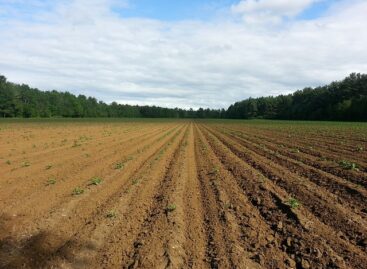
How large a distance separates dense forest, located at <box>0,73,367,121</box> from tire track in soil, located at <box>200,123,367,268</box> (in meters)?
82.7

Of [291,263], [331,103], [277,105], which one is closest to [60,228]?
[291,263]

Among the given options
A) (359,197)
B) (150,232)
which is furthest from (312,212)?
(150,232)

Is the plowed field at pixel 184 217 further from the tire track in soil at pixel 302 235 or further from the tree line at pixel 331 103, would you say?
the tree line at pixel 331 103

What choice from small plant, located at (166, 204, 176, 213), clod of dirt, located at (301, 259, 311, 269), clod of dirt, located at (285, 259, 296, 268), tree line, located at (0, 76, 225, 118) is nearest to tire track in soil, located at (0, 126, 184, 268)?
small plant, located at (166, 204, 176, 213)

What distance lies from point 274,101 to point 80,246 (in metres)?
147

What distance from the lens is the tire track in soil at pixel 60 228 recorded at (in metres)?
5.97

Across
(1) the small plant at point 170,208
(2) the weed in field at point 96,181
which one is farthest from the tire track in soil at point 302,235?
(2) the weed in field at point 96,181

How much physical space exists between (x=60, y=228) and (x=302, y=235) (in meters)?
4.65

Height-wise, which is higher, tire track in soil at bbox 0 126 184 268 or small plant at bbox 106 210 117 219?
small plant at bbox 106 210 117 219

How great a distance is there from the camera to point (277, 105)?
471 ft

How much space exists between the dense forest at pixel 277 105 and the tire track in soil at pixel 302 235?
8268cm

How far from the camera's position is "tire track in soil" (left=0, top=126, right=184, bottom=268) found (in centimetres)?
597

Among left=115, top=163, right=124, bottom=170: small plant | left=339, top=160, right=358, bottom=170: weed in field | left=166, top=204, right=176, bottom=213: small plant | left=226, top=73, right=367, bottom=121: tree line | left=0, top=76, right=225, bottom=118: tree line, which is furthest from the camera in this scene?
left=0, top=76, right=225, bottom=118: tree line

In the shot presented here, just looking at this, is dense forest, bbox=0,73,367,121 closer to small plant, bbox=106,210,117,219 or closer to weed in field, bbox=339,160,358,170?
weed in field, bbox=339,160,358,170
